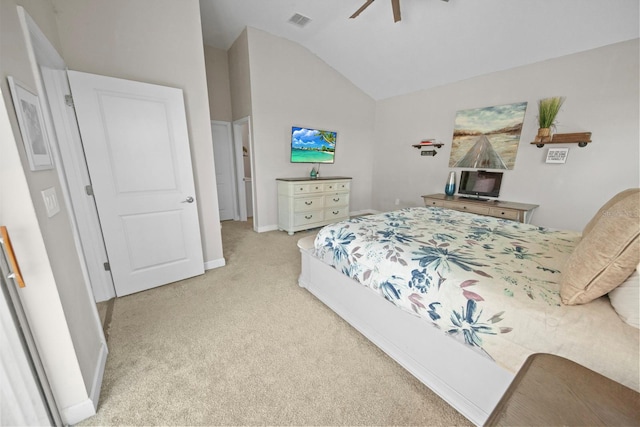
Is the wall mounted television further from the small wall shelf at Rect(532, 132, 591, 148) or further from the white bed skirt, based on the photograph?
the white bed skirt

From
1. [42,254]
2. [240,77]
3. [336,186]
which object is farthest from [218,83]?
[42,254]

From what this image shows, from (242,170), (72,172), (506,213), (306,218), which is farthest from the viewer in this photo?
(242,170)

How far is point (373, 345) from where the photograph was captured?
162cm

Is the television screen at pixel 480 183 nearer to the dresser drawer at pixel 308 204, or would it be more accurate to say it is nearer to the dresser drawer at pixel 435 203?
the dresser drawer at pixel 435 203

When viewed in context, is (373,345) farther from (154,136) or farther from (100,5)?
(100,5)

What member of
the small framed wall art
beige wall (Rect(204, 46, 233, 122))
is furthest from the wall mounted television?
beige wall (Rect(204, 46, 233, 122))

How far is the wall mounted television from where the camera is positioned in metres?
3.46

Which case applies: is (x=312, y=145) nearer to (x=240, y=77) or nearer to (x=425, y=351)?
(x=240, y=77)

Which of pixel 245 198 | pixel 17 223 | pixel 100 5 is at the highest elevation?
pixel 100 5

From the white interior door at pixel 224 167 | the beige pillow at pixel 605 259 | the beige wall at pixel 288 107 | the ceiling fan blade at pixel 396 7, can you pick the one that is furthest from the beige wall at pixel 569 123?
the white interior door at pixel 224 167

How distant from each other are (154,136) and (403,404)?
104 inches

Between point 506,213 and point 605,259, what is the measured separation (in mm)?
2535

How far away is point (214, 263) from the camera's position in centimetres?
267

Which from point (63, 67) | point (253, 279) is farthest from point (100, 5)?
point (253, 279)
